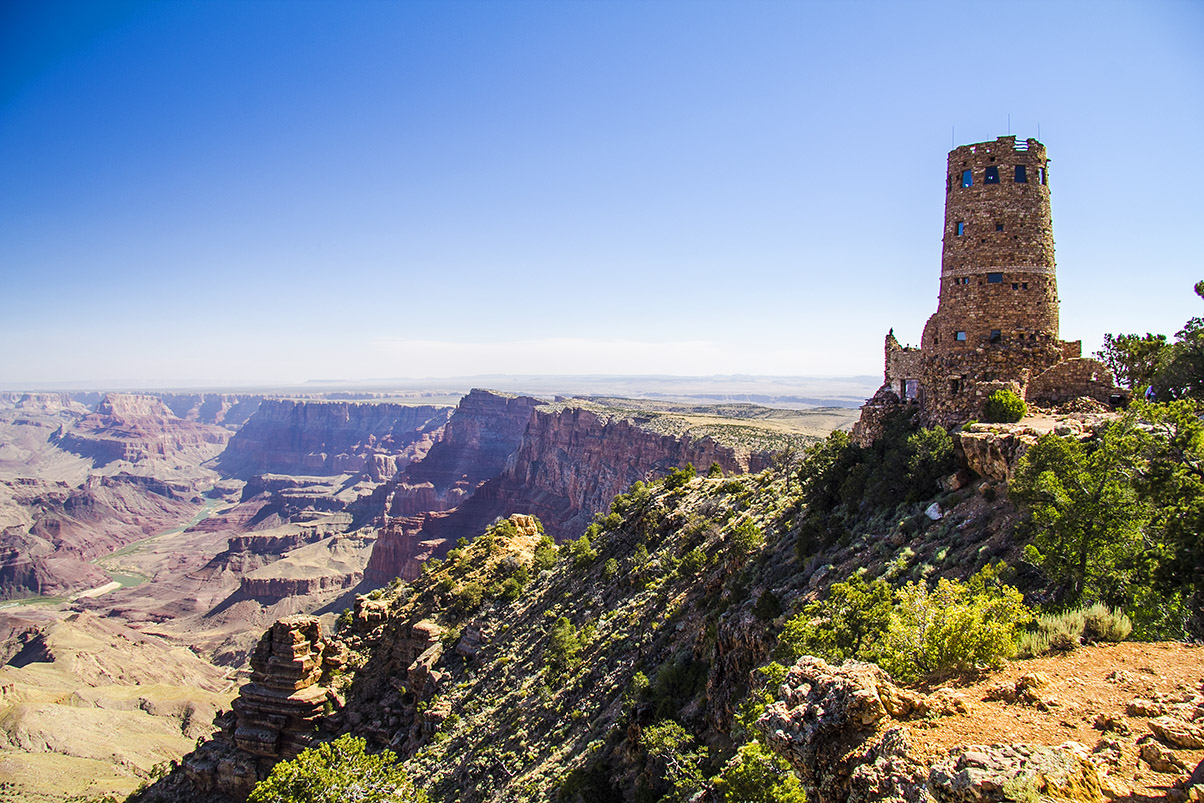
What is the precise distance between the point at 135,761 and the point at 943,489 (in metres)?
76.4

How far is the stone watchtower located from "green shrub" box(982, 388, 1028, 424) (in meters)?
0.75

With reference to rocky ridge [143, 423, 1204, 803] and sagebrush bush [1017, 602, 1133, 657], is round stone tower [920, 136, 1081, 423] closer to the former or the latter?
rocky ridge [143, 423, 1204, 803]

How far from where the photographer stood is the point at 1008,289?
23750 mm

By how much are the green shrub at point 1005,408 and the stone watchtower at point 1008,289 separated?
75cm

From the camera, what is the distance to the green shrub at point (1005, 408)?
2200cm

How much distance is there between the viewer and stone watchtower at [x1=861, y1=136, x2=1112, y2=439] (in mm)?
23625

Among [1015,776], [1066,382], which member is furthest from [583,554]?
[1015,776]

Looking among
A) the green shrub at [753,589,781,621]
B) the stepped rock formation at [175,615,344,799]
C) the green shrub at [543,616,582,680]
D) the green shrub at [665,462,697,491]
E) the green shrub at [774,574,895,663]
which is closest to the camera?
the green shrub at [774,574,895,663]

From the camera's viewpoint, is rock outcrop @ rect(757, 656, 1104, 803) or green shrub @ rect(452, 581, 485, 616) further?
green shrub @ rect(452, 581, 485, 616)

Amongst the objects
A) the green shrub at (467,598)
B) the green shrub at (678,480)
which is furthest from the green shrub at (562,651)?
the green shrub at (678,480)

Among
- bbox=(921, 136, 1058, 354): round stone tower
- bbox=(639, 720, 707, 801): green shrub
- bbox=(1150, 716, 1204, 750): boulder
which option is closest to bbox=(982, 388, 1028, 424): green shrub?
bbox=(921, 136, 1058, 354): round stone tower

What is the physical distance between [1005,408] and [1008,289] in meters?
5.06

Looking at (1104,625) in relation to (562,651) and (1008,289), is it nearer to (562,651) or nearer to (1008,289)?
(1008,289)

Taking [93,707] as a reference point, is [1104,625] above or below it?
above
